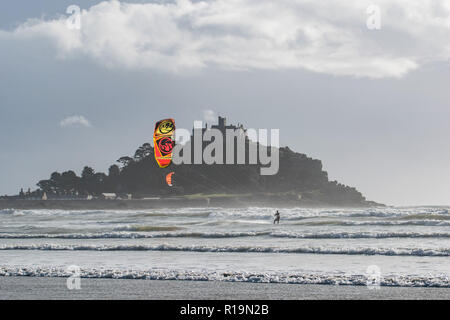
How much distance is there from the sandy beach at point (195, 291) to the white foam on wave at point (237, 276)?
0.52 m

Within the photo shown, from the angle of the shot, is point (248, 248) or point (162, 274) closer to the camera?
point (162, 274)

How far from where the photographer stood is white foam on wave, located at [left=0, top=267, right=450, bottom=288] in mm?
14281

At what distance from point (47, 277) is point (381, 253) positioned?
41.2 ft

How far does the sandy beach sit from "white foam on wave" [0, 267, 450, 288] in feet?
1.71

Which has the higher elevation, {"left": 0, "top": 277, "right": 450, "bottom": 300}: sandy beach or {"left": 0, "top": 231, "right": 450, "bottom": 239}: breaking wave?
{"left": 0, "top": 277, "right": 450, "bottom": 300}: sandy beach

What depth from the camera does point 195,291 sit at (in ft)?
43.3

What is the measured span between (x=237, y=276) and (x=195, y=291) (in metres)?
2.34

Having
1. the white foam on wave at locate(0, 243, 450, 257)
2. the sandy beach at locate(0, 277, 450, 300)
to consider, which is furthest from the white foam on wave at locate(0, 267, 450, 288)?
the white foam on wave at locate(0, 243, 450, 257)

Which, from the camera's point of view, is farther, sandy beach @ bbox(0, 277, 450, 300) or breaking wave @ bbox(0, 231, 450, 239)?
breaking wave @ bbox(0, 231, 450, 239)

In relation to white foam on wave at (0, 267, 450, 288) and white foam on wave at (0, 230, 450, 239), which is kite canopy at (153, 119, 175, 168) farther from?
white foam on wave at (0, 267, 450, 288)
